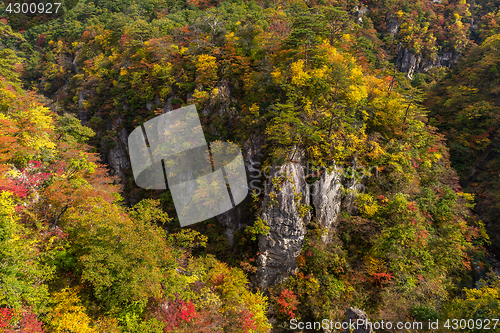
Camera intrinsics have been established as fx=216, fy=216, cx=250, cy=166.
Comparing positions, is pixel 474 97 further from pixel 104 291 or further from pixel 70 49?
pixel 70 49

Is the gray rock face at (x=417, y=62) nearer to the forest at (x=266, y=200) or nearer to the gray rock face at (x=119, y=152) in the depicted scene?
the forest at (x=266, y=200)

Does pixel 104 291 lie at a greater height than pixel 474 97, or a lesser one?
lesser

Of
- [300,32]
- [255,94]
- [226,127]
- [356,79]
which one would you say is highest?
[300,32]

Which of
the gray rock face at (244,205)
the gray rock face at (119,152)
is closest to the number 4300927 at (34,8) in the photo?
the gray rock face at (119,152)

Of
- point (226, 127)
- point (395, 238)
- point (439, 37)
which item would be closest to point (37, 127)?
point (226, 127)

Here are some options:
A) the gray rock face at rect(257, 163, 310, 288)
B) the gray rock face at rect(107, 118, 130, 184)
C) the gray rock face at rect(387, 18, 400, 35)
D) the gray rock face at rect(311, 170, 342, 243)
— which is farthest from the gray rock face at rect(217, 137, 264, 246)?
the gray rock face at rect(387, 18, 400, 35)

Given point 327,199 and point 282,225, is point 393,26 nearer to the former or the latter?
point 327,199

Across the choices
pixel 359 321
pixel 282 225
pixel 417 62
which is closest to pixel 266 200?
pixel 282 225
